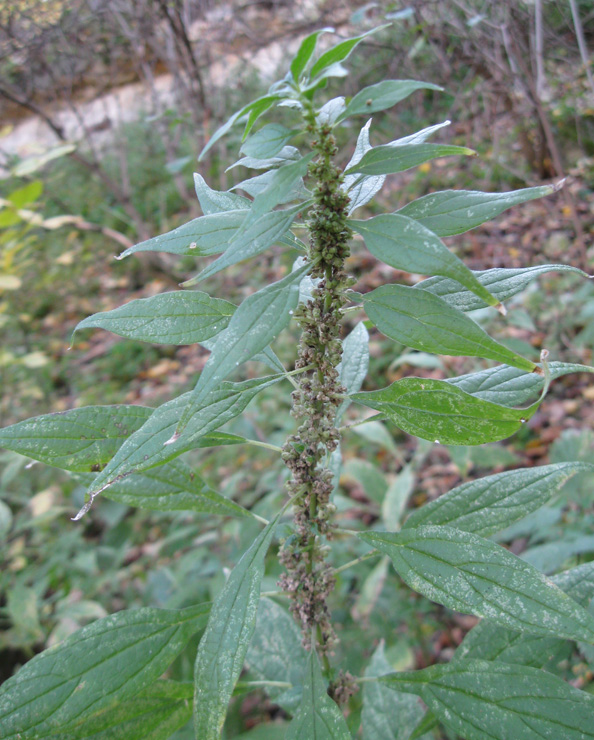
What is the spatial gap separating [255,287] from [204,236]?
4365 millimetres

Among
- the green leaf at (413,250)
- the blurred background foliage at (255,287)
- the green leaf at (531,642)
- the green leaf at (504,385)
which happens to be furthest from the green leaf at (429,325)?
the blurred background foliage at (255,287)

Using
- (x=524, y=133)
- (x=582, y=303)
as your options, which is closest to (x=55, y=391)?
(x=582, y=303)

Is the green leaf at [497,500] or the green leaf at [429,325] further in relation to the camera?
the green leaf at [497,500]

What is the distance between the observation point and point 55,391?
5.29 meters

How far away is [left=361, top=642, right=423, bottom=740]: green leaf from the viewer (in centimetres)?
119

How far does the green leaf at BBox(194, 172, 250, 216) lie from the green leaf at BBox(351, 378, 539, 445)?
41 centimetres

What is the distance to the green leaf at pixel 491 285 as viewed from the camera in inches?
32.7

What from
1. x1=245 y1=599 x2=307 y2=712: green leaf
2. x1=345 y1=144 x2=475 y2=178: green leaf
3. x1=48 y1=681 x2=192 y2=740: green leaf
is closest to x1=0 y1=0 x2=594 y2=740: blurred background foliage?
x1=245 y1=599 x2=307 y2=712: green leaf

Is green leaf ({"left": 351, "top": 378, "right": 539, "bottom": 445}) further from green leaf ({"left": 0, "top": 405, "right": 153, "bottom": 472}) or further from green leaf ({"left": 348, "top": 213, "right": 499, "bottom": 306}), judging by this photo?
green leaf ({"left": 0, "top": 405, "right": 153, "bottom": 472})

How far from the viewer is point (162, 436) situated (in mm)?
809

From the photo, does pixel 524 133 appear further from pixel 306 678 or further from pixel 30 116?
pixel 30 116

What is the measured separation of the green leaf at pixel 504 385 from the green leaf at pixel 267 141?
47cm

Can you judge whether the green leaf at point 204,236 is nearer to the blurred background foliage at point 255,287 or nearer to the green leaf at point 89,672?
the green leaf at point 89,672

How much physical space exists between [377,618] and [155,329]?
5.98 ft
